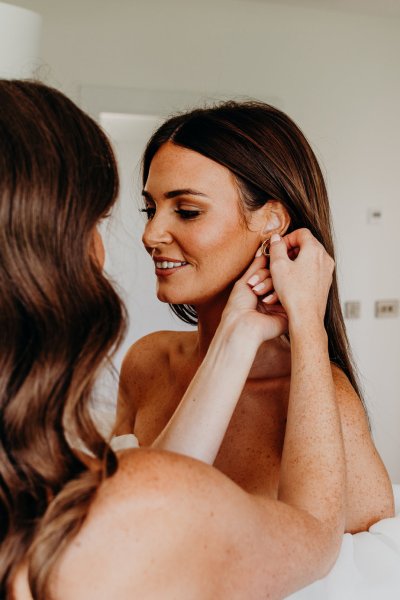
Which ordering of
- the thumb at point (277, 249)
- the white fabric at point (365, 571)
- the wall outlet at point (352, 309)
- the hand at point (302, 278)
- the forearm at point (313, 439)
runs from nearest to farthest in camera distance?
the forearm at point (313, 439) → the white fabric at point (365, 571) → the hand at point (302, 278) → the thumb at point (277, 249) → the wall outlet at point (352, 309)

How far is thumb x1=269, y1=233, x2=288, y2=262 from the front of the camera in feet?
4.69

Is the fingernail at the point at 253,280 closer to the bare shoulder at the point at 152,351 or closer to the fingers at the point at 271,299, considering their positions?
the fingers at the point at 271,299

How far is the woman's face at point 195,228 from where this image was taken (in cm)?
156

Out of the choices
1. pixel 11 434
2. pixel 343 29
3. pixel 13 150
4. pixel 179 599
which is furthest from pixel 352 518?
pixel 343 29

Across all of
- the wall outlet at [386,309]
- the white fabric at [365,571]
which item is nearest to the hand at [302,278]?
the white fabric at [365,571]

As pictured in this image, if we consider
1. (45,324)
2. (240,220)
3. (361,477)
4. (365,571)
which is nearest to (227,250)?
(240,220)

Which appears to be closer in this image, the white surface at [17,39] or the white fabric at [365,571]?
the white fabric at [365,571]

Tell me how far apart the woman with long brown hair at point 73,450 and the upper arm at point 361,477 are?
579 millimetres

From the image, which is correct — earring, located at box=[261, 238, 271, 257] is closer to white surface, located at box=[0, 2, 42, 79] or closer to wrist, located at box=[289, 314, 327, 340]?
wrist, located at box=[289, 314, 327, 340]

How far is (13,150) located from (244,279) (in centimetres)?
76

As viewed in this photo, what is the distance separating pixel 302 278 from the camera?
1.37 metres

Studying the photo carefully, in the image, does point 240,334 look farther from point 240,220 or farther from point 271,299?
point 240,220

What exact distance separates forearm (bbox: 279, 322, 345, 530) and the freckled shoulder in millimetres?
744

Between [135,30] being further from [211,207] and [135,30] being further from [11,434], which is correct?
[11,434]
